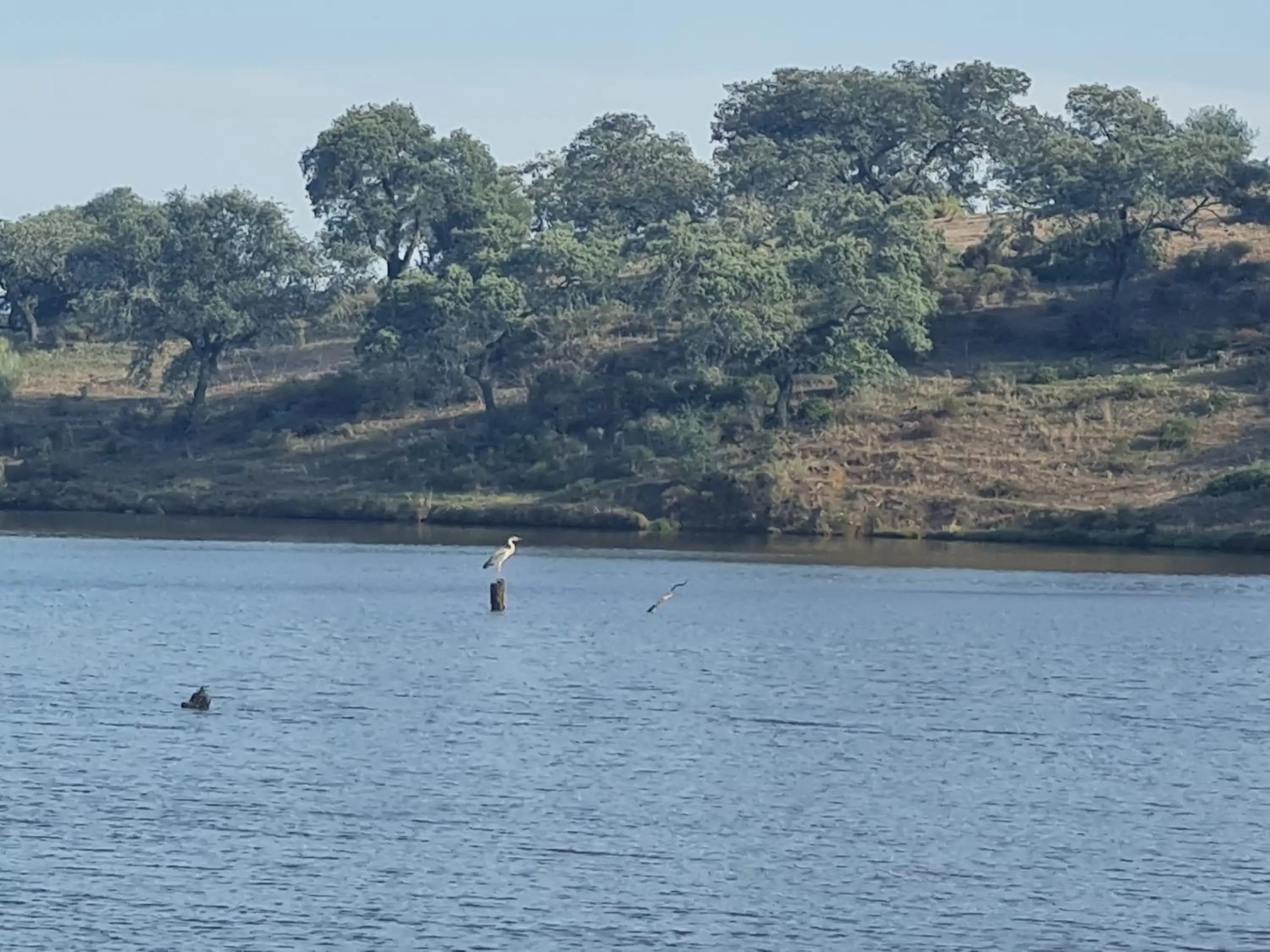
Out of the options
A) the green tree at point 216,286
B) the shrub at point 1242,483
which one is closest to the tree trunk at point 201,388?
the green tree at point 216,286

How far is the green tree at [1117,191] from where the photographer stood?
105188 millimetres

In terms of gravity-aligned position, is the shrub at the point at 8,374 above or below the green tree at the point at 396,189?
below

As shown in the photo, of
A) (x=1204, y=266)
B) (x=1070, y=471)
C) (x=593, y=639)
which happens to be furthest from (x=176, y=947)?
(x=1204, y=266)

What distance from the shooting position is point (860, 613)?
61938mm

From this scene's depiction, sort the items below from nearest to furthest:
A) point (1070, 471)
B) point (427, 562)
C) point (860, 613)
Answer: point (860, 613) < point (427, 562) < point (1070, 471)

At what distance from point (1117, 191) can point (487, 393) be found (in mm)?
29426

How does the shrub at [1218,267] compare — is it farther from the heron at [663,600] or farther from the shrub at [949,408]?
the heron at [663,600]

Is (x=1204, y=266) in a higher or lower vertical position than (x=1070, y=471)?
higher

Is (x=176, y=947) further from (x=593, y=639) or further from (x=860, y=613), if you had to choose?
(x=860, y=613)

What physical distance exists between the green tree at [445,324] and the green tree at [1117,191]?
25.4 m

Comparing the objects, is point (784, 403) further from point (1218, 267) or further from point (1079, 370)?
point (1218, 267)

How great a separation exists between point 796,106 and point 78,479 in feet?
177

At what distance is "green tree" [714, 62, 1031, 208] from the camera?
129m

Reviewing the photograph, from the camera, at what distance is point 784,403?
311 ft
